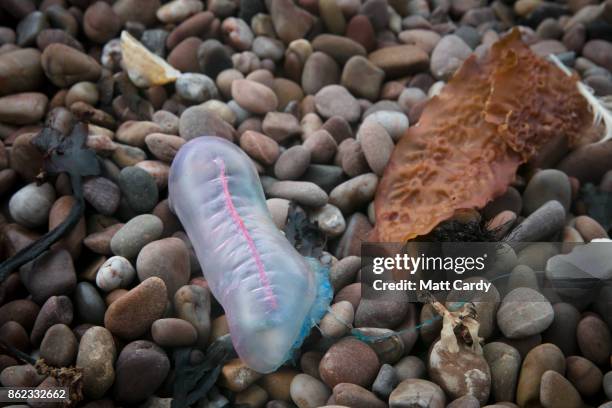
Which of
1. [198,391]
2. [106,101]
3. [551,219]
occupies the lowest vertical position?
[198,391]

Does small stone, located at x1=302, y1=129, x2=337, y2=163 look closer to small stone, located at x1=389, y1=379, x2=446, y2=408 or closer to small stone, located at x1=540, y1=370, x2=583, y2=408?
small stone, located at x1=389, y1=379, x2=446, y2=408

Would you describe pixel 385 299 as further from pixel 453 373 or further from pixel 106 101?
pixel 106 101

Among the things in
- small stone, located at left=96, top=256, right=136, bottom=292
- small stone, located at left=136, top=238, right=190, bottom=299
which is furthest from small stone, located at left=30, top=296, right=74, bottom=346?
small stone, located at left=136, top=238, right=190, bottom=299

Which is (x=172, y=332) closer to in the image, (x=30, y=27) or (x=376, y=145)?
(x=376, y=145)

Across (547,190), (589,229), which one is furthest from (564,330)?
(547,190)

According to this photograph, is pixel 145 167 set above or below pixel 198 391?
above

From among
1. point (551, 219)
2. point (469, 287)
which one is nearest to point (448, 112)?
point (551, 219)

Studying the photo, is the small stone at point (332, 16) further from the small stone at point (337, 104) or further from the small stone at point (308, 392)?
the small stone at point (308, 392)
